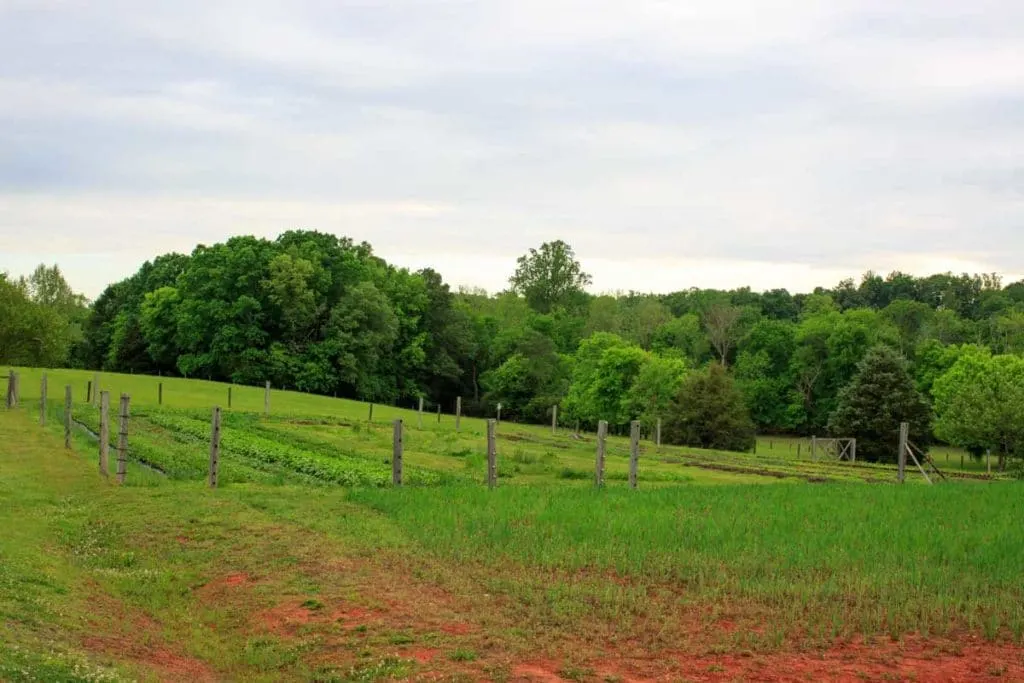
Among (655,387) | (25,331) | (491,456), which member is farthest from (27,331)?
(491,456)

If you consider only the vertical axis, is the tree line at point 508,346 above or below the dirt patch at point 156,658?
above

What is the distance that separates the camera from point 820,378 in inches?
3917

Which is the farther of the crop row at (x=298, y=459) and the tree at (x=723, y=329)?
the tree at (x=723, y=329)

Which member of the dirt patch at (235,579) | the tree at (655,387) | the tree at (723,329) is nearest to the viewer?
the dirt patch at (235,579)

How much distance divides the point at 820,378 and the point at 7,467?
87261 mm

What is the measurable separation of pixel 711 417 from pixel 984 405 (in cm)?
1701

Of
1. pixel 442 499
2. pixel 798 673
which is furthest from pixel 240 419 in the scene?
pixel 798 673

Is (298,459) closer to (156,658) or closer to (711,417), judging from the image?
(156,658)

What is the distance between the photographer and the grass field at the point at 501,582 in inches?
390

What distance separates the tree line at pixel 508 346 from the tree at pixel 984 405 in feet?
0.54

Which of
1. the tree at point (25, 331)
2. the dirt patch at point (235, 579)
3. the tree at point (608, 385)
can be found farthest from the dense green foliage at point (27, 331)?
the dirt patch at point (235, 579)

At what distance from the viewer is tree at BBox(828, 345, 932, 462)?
64.0 metres

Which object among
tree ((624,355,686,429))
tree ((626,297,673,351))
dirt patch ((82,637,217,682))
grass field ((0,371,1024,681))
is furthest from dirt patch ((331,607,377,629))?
tree ((626,297,673,351))

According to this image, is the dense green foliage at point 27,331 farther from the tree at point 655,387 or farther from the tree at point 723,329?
the tree at point 723,329
